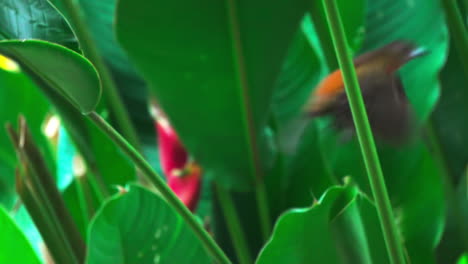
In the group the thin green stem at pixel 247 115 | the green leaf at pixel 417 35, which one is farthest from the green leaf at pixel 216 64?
the green leaf at pixel 417 35

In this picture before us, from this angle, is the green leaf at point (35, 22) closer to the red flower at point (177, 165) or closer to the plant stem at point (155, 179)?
the plant stem at point (155, 179)

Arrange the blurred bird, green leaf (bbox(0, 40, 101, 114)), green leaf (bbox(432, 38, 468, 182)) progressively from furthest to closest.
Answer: green leaf (bbox(432, 38, 468, 182)) → the blurred bird → green leaf (bbox(0, 40, 101, 114))

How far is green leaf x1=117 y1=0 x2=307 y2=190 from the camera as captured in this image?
463 mm

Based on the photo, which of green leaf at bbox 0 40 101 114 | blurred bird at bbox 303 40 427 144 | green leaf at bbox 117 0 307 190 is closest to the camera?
green leaf at bbox 0 40 101 114

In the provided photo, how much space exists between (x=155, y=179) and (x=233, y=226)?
0.27 metres

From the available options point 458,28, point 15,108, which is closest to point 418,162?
point 458,28

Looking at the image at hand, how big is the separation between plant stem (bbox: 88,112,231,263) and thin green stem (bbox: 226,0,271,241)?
0.20 meters

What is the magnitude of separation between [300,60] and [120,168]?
196 mm

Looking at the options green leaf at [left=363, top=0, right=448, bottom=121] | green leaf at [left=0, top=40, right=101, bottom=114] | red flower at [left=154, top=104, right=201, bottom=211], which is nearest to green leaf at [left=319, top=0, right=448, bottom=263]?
green leaf at [left=363, top=0, right=448, bottom=121]

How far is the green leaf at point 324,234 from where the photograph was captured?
0.32 m

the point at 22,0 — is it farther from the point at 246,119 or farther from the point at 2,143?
the point at 2,143

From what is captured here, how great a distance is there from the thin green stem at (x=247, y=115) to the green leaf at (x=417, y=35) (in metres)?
0.12

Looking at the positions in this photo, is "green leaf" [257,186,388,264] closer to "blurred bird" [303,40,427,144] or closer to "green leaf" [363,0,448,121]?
"blurred bird" [303,40,427,144]

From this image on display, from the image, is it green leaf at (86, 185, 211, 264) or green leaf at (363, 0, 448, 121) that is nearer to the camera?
green leaf at (86, 185, 211, 264)
